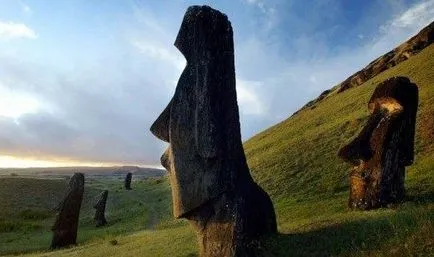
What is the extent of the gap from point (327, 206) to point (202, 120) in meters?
13.4

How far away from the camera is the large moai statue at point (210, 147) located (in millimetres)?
16094

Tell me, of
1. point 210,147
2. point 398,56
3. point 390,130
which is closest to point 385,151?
point 390,130

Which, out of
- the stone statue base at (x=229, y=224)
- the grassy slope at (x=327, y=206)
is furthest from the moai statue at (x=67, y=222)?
the stone statue base at (x=229, y=224)

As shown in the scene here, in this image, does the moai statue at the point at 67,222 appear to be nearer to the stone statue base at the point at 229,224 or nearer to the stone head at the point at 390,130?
the stone statue base at the point at 229,224

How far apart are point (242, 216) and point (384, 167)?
7.74 m

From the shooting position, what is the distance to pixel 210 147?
1605 centimetres

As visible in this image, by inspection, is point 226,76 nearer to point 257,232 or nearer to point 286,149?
point 257,232

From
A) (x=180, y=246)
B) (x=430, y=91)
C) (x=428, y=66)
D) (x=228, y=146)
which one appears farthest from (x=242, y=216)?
(x=428, y=66)

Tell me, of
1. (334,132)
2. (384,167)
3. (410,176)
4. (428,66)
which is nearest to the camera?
(384,167)

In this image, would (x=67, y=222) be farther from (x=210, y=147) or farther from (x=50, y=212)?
(x=210, y=147)

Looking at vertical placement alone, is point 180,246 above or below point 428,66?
below

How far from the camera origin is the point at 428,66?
2180 inches

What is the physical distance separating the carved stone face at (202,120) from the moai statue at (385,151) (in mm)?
6549

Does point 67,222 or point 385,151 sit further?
point 67,222
